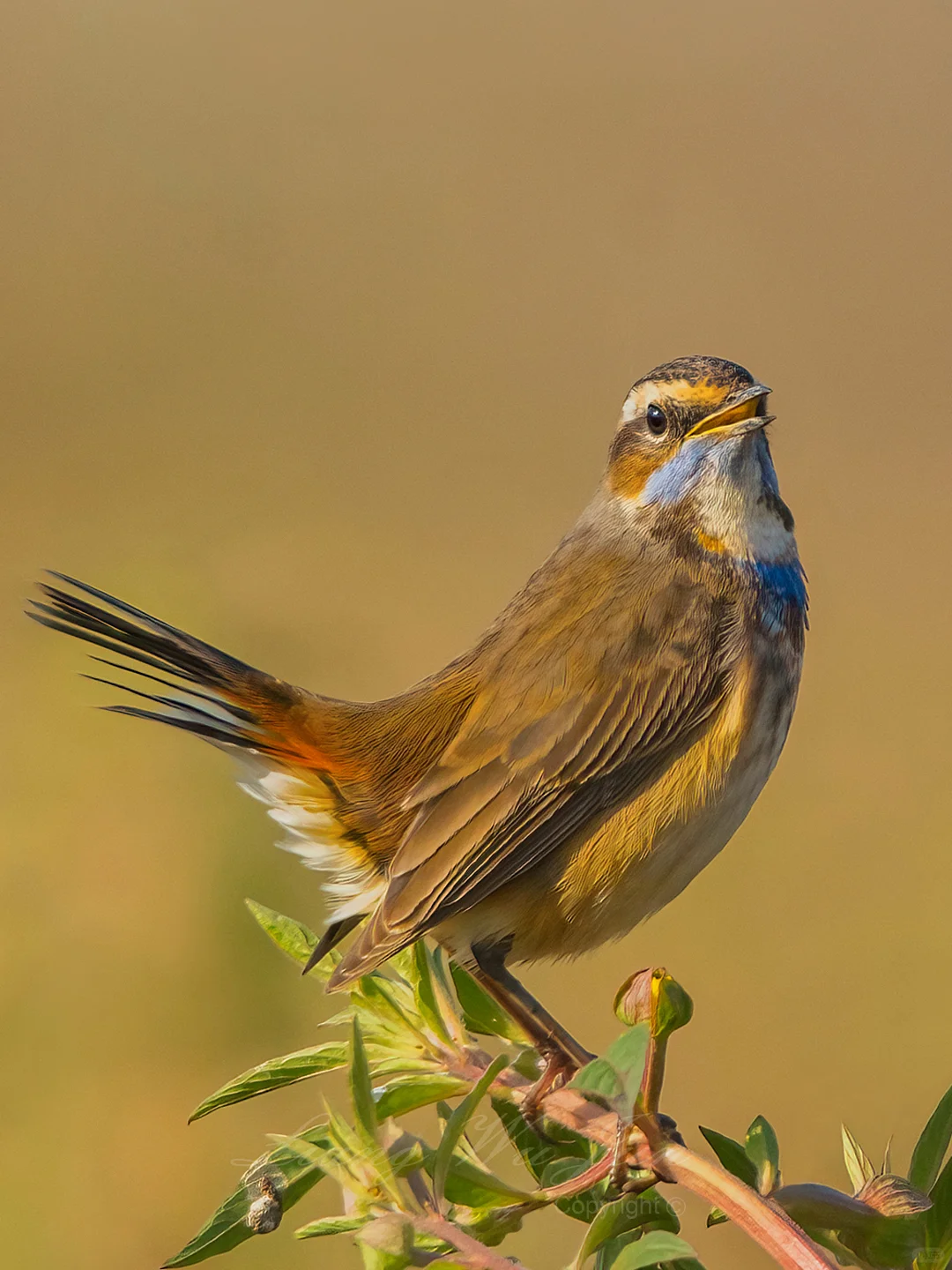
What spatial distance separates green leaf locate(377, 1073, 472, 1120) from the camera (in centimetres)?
162

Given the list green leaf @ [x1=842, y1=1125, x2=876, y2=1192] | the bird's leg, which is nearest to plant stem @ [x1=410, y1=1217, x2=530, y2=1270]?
green leaf @ [x1=842, y1=1125, x2=876, y2=1192]

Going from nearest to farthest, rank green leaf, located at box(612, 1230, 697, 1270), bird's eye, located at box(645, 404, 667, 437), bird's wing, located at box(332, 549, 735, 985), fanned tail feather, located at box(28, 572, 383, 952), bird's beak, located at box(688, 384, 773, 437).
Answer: green leaf, located at box(612, 1230, 697, 1270)
bird's wing, located at box(332, 549, 735, 985)
fanned tail feather, located at box(28, 572, 383, 952)
bird's beak, located at box(688, 384, 773, 437)
bird's eye, located at box(645, 404, 667, 437)

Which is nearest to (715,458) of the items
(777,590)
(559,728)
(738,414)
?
(738,414)

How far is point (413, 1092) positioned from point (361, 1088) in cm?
29

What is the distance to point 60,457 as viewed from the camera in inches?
314

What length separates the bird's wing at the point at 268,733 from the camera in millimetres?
2879

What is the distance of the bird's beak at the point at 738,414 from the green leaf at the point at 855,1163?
1540mm

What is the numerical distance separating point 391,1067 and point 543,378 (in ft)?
26.6

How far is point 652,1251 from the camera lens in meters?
1.21

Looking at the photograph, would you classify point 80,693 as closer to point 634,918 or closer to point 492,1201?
point 634,918

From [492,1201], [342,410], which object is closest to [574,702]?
[492,1201]

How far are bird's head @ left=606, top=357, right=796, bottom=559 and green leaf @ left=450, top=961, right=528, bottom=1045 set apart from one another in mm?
1313

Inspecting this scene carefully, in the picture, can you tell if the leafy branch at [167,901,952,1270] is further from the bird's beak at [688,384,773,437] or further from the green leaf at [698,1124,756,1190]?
the bird's beak at [688,384,773,437]

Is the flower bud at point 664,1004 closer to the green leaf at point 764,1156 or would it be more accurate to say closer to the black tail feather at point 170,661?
the green leaf at point 764,1156
